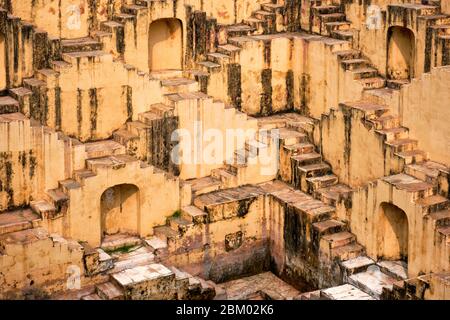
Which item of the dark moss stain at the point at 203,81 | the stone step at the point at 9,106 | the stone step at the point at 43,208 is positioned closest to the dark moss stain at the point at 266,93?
the dark moss stain at the point at 203,81

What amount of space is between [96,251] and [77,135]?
12.4ft

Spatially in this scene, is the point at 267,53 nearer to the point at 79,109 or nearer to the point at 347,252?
the point at 79,109

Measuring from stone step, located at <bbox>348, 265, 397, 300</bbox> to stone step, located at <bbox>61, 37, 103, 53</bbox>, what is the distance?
9.41m

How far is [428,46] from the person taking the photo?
34.7 metres

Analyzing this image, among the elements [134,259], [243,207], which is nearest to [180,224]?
[134,259]

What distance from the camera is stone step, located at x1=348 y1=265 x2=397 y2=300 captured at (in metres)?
31.8

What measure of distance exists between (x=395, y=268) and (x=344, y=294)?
193 cm

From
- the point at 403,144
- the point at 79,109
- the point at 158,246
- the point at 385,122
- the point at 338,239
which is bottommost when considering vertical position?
the point at 158,246

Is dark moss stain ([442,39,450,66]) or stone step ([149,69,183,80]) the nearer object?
dark moss stain ([442,39,450,66])

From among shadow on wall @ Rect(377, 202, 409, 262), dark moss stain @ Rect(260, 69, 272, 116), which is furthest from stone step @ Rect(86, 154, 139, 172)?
shadow on wall @ Rect(377, 202, 409, 262)

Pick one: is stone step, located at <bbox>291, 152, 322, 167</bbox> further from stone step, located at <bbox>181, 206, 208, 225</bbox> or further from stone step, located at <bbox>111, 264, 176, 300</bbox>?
stone step, located at <bbox>111, 264, 176, 300</bbox>

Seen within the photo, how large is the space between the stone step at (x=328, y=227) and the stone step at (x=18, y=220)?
7.15m

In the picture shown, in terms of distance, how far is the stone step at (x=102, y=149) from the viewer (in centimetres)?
3403

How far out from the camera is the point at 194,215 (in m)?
34.2
